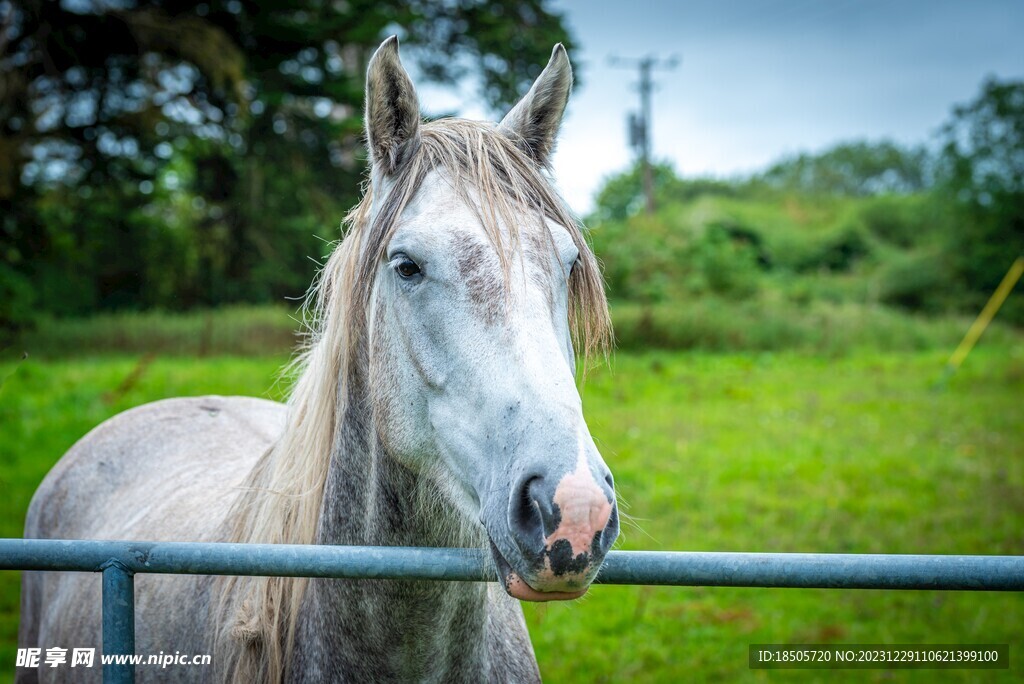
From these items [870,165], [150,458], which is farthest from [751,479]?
Result: [870,165]

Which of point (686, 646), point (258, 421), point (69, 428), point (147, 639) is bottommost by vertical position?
point (686, 646)

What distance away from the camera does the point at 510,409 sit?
151cm

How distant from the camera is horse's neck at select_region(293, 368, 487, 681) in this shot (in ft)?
→ 6.01

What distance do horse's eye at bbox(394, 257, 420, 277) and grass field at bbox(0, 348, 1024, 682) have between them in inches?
23.1

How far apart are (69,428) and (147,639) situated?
686cm

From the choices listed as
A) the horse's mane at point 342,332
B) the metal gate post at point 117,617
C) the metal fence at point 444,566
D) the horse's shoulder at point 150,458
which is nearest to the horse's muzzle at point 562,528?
the metal fence at point 444,566

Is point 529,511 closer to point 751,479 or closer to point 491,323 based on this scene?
point 491,323

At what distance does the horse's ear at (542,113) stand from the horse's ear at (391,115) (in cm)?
25

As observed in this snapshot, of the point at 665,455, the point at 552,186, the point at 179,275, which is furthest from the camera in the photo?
the point at 179,275

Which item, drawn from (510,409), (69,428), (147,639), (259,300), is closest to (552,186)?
(510,409)

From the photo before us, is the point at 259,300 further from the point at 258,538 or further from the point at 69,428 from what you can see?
the point at 258,538

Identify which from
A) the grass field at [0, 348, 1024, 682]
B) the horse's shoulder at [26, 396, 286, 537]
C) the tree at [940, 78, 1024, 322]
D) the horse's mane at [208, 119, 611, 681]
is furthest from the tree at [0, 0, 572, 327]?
the tree at [940, 78, 1024, 322]

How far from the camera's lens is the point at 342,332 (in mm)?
2016

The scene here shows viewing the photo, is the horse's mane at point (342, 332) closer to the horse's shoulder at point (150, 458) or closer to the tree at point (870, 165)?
the horse's shoulder at point (150, 458)
